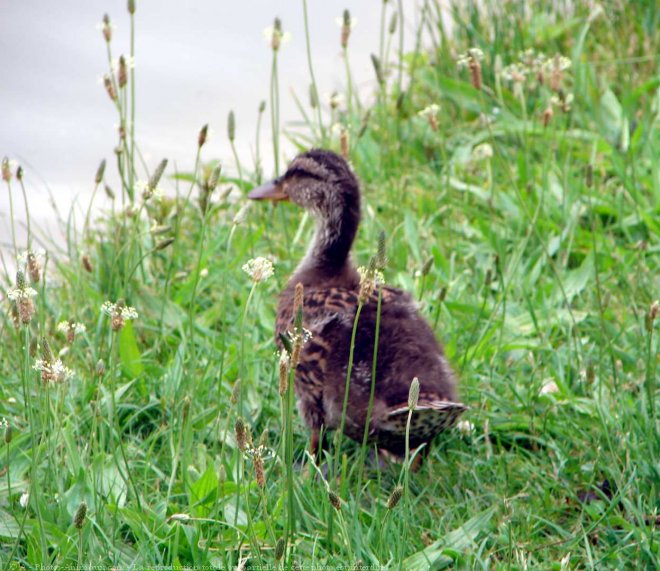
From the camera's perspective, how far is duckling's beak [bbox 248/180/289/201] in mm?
5852

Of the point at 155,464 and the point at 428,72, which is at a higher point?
the point at 428,72

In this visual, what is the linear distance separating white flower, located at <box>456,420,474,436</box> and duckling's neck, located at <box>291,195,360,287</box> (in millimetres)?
968

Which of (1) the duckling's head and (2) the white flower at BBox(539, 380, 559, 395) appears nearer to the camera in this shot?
(2) the white flower at BBox(539, 380, 559, 395)

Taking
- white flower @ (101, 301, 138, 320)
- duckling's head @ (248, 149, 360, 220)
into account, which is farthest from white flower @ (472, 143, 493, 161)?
white flower @ (101, 301, 138, 320)

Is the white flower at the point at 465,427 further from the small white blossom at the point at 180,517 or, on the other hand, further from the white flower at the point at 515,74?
the white flower at the point at 515,74

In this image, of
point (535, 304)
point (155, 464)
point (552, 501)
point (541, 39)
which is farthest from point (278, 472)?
point (541, 39)

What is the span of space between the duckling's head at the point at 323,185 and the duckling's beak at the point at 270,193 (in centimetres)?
4

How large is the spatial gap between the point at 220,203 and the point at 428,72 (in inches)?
87.6

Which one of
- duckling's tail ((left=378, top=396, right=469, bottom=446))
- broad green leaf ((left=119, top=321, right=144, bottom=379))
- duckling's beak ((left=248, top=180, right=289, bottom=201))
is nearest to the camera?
duckling's tail ((left=378, top=396, right=469, bottom=446))

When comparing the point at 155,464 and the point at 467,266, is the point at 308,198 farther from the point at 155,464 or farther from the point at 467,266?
the point at 155,464

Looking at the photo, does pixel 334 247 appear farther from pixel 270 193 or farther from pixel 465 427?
pixel 465 427

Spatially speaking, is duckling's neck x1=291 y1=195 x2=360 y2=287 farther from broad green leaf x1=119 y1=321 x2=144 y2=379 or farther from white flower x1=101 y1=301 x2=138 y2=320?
white flower x1=101 y1=301 x2=138 y2=320

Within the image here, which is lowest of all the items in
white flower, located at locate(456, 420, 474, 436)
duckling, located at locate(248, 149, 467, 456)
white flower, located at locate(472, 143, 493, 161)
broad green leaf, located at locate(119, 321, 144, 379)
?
white flower, located at locate(456, 420, 474, 436)

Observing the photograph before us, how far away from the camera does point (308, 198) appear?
5617mm
